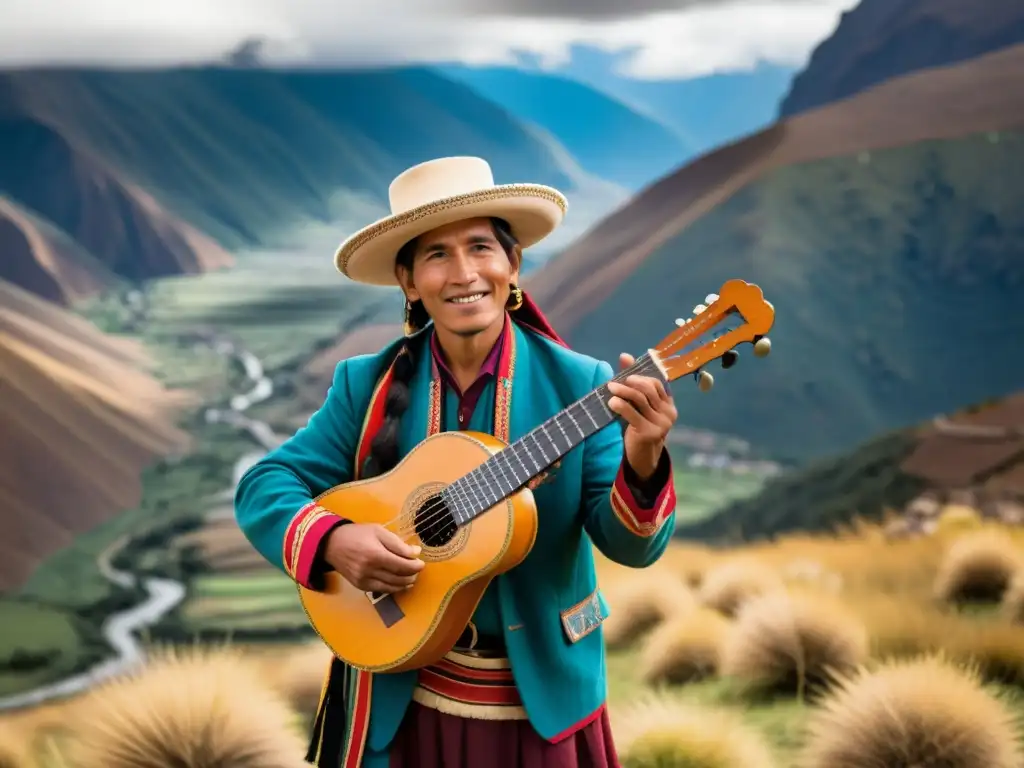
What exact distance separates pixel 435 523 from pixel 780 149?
7931 millimetres

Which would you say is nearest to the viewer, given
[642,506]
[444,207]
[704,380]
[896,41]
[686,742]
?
[704,380]

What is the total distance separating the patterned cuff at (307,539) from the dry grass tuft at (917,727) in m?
1.81

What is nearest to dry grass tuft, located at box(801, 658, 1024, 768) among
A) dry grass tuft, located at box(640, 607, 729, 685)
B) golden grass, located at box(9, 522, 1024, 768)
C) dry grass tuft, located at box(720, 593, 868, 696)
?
golden grass, located at box(9, 522, 1024, 768)

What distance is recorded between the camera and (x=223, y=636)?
22.3 ft

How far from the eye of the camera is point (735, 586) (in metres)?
4.77

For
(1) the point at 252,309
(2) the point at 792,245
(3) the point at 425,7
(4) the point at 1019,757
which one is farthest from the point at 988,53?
(4) the point at 1019,757

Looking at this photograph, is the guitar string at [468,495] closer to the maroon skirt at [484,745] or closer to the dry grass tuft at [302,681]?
the maroon skirt at [484,745]

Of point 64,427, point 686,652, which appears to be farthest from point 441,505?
point 64,427

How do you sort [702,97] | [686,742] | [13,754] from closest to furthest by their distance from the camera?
[686,742] < [13,754] < [702,97]

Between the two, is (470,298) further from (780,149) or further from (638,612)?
(780,149)

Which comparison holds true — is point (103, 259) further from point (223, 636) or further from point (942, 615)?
point (942, 615)

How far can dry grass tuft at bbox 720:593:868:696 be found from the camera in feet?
12.2

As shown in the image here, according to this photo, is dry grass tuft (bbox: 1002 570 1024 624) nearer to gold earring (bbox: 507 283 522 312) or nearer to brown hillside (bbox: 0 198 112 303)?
gold earring (bbox: 507 283 522 312)

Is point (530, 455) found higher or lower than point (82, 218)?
lower
